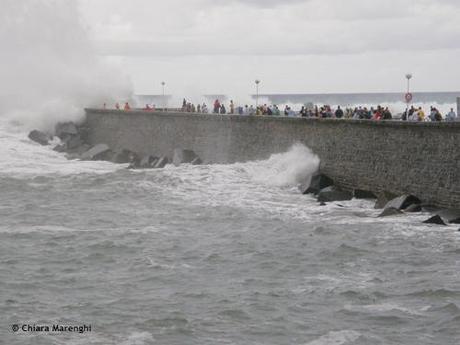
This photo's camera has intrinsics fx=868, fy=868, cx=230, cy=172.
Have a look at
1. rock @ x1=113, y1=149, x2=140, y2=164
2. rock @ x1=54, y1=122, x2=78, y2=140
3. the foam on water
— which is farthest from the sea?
rock @ x1=54, y1=122, x2=78, y2=140

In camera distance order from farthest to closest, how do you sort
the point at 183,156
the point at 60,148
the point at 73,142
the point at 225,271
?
the point at 73,142
the point at 60,148
the point at 183,156
the point at 225,271

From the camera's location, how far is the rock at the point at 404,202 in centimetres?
1786

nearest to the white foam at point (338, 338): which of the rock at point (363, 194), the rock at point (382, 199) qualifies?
the rock at point (382, 199)

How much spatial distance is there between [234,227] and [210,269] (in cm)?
356

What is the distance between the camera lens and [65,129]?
37.0 metres

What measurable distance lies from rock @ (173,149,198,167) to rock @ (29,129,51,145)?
10107mm

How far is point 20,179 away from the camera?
2559cm

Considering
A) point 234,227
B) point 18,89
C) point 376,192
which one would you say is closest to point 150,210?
point 234,227

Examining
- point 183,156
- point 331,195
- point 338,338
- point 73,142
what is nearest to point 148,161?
point 183,156

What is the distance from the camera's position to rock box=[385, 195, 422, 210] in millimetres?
17859

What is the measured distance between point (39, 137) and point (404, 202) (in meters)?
21.9

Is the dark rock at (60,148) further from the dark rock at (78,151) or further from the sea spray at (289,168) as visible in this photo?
the sea spray at (289,168)

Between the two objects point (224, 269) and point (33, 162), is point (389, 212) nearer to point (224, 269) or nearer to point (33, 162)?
point (224, 269)

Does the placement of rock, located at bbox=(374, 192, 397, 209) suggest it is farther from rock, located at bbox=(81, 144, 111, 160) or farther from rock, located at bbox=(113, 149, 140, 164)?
rock, located at bbox=(81, 144, 111, 160)
